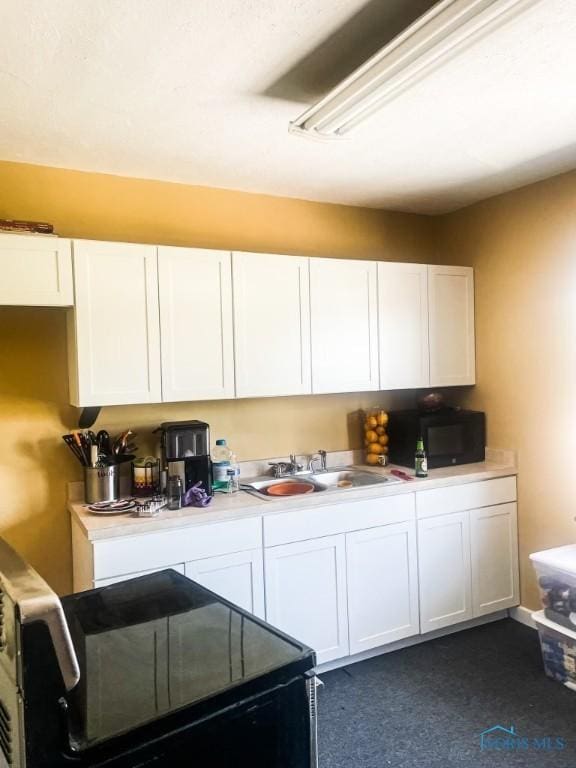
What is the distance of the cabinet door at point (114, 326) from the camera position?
2.43m

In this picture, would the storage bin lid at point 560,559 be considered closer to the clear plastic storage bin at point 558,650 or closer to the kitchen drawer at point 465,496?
the clear plastic storage bin at point 558,650

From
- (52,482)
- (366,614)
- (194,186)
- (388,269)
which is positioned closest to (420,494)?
(366,614)

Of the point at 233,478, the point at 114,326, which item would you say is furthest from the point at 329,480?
the point at 114,326

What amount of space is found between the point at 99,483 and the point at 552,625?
7.23 feet

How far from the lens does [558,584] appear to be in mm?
A: 2646

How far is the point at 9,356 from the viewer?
2570 mm

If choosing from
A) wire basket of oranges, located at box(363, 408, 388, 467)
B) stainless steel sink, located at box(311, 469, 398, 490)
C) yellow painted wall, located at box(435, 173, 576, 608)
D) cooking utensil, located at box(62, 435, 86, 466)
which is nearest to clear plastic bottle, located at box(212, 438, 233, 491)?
stainless steel sink, located at box(311, 469, 398, 490)

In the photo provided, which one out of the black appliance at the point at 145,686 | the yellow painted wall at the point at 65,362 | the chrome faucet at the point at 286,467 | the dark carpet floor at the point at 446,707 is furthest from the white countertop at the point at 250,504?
the black appliance at the point at 145,686

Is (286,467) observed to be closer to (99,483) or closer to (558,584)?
(99,483)

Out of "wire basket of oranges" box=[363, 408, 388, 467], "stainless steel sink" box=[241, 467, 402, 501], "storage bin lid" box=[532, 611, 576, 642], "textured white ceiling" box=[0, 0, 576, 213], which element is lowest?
"storage bin lid" box=[532, 611, 576, 642]

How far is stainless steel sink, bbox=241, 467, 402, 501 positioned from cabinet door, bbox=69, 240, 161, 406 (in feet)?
2.44

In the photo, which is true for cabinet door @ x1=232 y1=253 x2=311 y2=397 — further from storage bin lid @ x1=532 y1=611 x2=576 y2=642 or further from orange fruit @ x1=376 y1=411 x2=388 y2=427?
storage bin lid @ x1=532 y1=611 x2=576 y2=642

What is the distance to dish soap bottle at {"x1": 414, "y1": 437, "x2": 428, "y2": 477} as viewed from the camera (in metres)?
3.02

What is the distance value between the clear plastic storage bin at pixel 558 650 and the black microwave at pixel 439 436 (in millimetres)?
927
